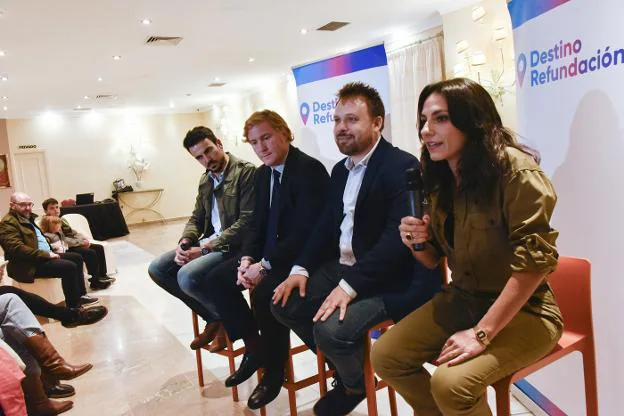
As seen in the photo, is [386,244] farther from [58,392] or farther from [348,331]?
[58,392]

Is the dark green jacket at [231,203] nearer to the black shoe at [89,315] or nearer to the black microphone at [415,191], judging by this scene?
the black microphone at [415,191]

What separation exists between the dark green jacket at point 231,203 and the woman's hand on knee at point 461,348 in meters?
1.37

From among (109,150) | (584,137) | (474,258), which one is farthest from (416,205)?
(109,150)

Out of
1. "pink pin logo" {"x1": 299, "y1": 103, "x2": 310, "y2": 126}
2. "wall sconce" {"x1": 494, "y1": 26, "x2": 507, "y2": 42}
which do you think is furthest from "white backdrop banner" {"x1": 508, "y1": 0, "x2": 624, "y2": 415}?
"wall sconce" {"x1": 494, "y1": 26, "x2": 507, "y2": 42}

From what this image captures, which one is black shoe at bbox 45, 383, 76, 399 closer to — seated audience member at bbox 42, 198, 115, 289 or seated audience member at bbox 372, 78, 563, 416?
seated audience member at bbox 372, 78, 563, 416

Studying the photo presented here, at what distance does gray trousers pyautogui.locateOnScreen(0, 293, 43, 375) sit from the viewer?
2.60 metres

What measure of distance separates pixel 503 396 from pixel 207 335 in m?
1.62

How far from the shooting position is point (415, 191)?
1.46 meters

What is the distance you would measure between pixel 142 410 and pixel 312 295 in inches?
53.3

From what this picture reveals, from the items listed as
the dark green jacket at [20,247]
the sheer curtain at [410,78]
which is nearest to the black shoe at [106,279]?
the dark green jacket at [20,247]

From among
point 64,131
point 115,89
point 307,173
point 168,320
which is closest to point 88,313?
point 168,320

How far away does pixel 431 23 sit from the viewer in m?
5.73

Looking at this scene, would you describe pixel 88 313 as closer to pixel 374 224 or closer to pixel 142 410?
pixel 142 410

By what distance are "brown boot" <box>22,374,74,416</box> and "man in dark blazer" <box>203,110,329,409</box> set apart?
1034 mm
